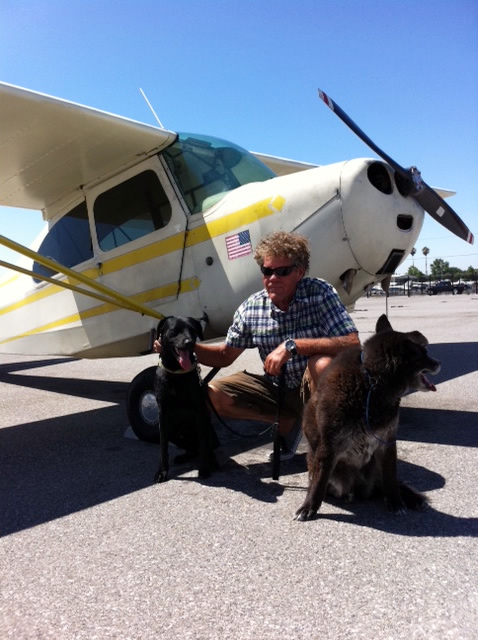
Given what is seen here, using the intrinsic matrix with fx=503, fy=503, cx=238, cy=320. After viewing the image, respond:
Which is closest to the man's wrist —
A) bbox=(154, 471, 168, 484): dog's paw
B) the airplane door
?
bbox=(154, 471, 168, 484): dog's paw

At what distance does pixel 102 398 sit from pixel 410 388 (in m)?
5.04

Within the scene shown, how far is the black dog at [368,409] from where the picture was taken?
2408 millimetres

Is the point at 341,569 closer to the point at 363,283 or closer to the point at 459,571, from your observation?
the point at 459,571

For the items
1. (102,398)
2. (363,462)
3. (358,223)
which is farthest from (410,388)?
(102,398)

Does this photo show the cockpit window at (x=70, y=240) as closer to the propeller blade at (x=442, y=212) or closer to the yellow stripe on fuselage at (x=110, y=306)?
the yellow stripe on fuselage at (x=110, y=306)

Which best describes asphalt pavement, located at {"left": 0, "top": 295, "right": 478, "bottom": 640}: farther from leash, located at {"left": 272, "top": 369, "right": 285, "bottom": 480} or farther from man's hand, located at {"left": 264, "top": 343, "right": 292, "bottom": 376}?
man's hand, located at {"left": 264, "top": 343, "right": 292, "bottom": 376}

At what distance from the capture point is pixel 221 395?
11.6 ft

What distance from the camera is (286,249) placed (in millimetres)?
3127

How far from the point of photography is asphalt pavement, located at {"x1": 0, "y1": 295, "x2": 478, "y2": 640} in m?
1.68

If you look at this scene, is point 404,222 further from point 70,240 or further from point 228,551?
point 70,240

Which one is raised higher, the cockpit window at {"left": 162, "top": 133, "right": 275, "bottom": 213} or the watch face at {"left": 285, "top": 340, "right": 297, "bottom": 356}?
the cockpit window at {"left": 162, "top": 133, "right": 275, "bottom": 213}

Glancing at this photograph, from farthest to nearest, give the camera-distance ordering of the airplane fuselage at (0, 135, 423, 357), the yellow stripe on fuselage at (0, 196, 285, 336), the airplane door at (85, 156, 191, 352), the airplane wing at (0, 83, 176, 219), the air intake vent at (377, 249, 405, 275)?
the airplane door at (85, 156, 191, 352) → the airplane wing at (0, 83, 176, 219) → the yellow stripe on fuselage at (0, 196, 285, 336) → the air intake vent at (377, 249, 405, 275) → the airplane fuselage at (0, 135, 423, 357)

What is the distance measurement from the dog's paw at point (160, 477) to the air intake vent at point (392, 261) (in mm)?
2303

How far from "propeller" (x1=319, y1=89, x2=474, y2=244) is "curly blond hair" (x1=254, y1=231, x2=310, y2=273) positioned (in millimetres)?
1265
